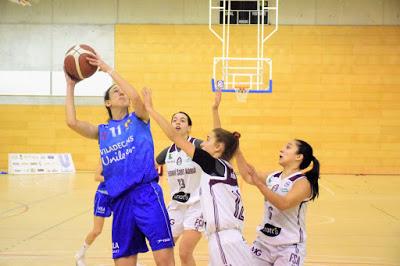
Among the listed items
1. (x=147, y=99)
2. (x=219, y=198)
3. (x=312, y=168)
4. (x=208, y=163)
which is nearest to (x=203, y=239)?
(x=312, y=168)

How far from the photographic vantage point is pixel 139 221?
160 inches

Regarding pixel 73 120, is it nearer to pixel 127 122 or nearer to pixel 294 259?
pixel 127 122

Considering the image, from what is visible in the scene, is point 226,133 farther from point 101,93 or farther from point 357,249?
point 101,93

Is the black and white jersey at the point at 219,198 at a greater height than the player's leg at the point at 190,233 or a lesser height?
greater

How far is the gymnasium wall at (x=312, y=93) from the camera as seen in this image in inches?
734

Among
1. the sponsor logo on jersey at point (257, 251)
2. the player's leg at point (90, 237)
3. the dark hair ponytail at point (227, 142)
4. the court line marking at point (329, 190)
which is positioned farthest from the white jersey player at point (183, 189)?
the court line marking at point (329, 190)

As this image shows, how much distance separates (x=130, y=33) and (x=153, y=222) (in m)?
15.4

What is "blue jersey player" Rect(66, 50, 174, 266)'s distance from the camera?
405 cm

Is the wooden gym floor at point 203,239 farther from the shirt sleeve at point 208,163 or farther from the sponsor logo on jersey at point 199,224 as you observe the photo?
the shirt sleeve at point 208,163

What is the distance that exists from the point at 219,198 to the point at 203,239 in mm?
4339

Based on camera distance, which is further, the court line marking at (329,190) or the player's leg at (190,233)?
the court line marking at (329,190)

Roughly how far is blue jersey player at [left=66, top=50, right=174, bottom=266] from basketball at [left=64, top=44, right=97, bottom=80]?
16cm

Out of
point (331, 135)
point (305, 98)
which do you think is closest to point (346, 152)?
point (331, 135)

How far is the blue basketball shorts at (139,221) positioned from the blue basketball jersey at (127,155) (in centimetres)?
7
